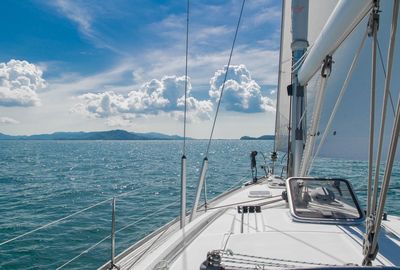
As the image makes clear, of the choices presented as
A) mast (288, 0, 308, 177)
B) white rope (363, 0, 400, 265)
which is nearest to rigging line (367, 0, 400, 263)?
white rope (363, 0, 400, 265)

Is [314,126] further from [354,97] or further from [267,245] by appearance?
[267,245]

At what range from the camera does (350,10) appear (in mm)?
2586

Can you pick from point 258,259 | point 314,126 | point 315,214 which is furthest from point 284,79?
point 258,259

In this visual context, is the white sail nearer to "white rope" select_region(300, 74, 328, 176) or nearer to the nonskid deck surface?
"white rope" select_region(300, 74, 328, 176)

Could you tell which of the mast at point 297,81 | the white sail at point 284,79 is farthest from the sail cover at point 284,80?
the mast at point 297,81

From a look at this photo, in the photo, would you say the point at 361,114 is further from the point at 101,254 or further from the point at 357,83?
the point at 101,254

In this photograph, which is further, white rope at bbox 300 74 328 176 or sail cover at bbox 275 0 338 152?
sail cover at bbox 275 0 338 152

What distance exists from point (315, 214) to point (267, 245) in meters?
1.28

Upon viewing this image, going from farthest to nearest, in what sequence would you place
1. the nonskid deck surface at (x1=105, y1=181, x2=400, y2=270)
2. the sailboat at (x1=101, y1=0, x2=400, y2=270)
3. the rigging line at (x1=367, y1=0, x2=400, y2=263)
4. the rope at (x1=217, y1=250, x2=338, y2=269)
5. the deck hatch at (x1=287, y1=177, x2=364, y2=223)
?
1. the deck hatch at (x1=287, y1=177, x2=364, y2=223)
2. the nonskid deck surface at (x1=105, y1=181, x2=400, y2=270)
3. the rope at (x1=217, y1=250, x2=338, y2=269)
4. the sailboat at (x1=101, y1=0, x2=400, y2=270)
5. the rigging line at (x1=367, y1=0, x2=400, y2=263)

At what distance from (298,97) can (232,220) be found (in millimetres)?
2815

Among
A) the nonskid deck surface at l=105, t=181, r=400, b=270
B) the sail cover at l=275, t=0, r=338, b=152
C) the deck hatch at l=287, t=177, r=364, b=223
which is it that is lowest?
the nonskid deck surface at l=105, t=181, r=400, b=270

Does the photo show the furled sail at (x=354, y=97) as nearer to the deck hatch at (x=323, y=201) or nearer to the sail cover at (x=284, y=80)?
the deck hatch at (x=323, y=201)

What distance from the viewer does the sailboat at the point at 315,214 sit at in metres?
2.24

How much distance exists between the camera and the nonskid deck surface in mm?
2754
